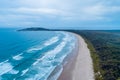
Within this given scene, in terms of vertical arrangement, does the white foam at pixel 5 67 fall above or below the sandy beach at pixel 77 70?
below

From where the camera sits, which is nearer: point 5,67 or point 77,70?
point 77,70

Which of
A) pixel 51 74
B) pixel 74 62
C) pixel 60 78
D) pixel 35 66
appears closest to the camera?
pixel 60 78

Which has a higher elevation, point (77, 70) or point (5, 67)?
point (77, 70)

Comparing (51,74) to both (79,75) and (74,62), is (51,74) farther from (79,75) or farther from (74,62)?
(74,62)

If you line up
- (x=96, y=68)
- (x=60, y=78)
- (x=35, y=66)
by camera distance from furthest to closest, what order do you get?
(x=35, y=66), (x=96, y=68), (x=60, y=78)

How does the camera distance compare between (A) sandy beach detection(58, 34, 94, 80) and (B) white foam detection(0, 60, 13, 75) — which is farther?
(B) white foam detection(0, 60, 13, 75)

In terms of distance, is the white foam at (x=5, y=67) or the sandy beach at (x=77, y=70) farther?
the white foam at (x=5, y=67)

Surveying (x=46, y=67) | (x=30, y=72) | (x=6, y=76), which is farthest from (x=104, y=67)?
(x=6, y=76)

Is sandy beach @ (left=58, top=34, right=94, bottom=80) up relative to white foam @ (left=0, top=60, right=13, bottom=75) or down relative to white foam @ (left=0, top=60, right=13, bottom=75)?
up
